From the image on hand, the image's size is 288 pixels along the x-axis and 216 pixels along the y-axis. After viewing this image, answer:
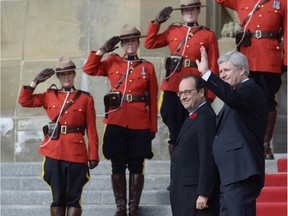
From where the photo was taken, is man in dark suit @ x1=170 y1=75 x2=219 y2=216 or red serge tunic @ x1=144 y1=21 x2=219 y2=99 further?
red serge tunic @ x1=144 y1=21 x2=219 y2=99

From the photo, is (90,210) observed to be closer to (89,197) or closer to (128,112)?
(89,197)

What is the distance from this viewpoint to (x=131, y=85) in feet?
30.2

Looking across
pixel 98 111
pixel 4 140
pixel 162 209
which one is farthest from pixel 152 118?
pixel 4 140

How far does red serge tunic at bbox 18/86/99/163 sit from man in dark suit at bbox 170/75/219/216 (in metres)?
1.69

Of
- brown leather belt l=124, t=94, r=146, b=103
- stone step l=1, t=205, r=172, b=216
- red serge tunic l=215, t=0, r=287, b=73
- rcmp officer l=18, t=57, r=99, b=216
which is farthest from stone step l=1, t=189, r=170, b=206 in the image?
red serge tunic l=215, t=0, r=287, b=73

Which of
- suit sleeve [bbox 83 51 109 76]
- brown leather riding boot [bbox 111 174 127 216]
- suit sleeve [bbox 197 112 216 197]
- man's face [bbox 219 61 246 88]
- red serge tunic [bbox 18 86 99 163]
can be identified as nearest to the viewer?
man's face [bbox 219 61 246 88]

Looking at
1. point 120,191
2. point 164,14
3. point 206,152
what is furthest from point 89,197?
point 206,152

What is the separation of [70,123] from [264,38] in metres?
2.05

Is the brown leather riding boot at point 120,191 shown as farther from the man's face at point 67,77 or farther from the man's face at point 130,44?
the man's face at point 130,44

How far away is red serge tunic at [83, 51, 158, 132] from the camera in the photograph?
30.0 ft

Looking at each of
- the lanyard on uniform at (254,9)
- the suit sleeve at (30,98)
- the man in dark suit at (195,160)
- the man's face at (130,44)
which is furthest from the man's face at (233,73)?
the lanyard on uniform at (254,9)

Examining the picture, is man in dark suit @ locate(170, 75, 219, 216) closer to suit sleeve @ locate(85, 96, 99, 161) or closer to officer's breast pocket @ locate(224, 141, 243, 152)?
officer's breast pocket @ locate(224, 141, 243, 152)

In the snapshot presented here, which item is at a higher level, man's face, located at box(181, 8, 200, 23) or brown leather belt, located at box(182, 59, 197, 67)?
man's face, located at box(181, 8, 200, 23)

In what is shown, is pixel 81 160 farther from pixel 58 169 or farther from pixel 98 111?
pixel 98 111
